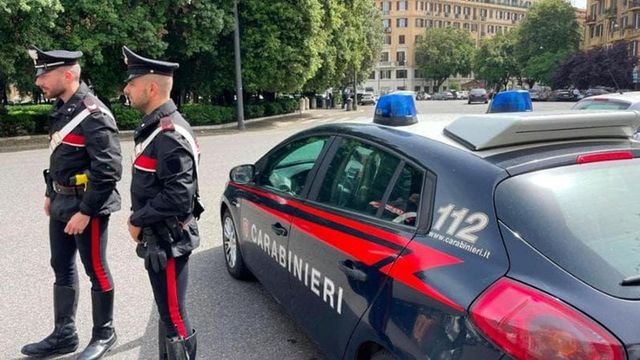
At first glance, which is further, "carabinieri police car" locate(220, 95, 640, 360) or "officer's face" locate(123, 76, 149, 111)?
"officer's face" locate(123, 76, 149, 111)

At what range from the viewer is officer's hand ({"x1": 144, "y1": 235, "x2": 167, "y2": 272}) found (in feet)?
8.86

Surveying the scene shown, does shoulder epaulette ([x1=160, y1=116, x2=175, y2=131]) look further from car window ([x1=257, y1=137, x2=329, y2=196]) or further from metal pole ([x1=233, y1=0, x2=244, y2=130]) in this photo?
metal pole ([x1=233, y1=0, x2=244, y2=130])

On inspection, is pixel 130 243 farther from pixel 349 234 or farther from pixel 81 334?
pixel 349 234

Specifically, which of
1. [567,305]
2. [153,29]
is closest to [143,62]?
[567,305]

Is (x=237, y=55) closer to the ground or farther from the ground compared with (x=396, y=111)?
farther from the ground

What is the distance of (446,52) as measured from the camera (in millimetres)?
Answer: 97250

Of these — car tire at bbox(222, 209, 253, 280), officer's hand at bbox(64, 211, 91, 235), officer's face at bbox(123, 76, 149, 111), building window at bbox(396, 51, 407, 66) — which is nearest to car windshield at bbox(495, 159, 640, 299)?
officer's face at bbox(123, 76, 149, 111)

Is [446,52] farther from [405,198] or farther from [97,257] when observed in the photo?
[405,198]

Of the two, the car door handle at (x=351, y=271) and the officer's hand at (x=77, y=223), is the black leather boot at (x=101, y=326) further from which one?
the car door handle at (x=351, y=271)

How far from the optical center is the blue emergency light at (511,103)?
3.45 metres

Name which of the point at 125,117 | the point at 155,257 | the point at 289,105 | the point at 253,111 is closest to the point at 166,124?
the point at 155,257

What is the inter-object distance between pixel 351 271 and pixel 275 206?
124 cm

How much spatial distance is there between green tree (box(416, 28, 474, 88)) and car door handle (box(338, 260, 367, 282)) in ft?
325

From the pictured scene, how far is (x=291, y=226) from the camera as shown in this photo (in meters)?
3.30
